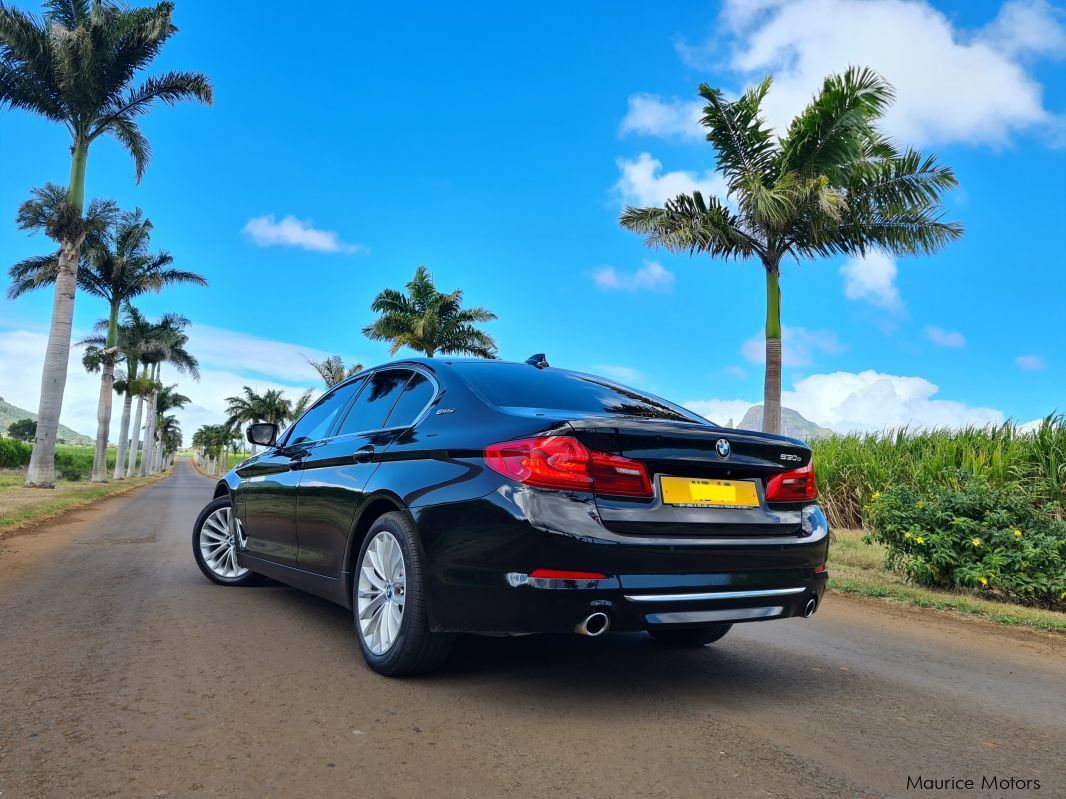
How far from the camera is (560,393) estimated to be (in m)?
4.06

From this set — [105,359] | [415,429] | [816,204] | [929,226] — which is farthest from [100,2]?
[415,429]

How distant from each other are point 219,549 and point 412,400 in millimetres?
3002

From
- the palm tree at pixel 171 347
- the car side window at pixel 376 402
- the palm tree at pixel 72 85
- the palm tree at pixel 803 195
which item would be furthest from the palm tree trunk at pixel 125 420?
the car side window at pixel 376 402

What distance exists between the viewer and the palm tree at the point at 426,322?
31969 mm

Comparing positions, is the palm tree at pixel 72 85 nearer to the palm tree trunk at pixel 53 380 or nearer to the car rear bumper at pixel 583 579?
the palm tree trunk at pixel 53 380

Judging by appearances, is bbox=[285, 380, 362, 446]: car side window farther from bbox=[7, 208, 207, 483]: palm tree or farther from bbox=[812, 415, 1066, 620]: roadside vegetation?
bbox=[7, 208, 207, 483]: palm tree

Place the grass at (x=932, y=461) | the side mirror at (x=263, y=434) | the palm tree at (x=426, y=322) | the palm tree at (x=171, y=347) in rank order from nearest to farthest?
1. the side mirror at (x=263, y=434)
2. the grass at (x=932, y=461)
3. the palm tree at (x=426, y=322)
4. the palm tree at (x=171, y=347)

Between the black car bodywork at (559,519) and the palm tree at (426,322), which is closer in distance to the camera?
the black car bodywork at (559,519)

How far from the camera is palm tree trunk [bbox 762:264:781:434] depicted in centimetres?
1377

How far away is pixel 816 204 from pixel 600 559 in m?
12.3

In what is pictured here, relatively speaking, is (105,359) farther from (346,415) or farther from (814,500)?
(814,500)

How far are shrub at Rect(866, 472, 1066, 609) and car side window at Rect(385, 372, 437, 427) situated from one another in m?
5.32

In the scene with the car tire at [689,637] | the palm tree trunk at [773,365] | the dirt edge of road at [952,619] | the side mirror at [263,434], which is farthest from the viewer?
the palm tree trunk at [773,365]

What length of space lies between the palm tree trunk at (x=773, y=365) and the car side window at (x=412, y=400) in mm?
10591
